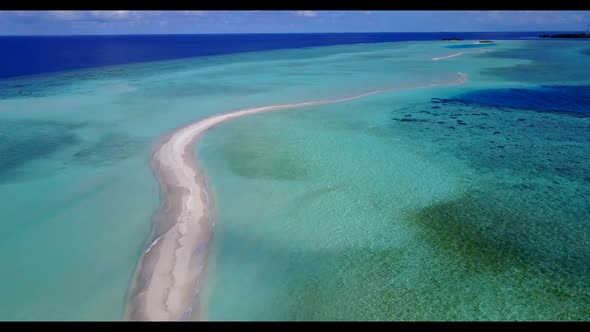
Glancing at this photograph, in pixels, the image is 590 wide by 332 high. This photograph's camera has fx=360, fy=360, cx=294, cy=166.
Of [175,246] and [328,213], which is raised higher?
[328,213]

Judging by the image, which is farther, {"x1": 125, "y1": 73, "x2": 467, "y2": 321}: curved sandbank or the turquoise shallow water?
the turquoise shallow water

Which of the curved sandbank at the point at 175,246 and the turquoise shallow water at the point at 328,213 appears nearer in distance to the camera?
the curved sandbank at the point at 175,246

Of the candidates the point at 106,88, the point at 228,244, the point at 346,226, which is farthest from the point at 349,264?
the point at 106,88

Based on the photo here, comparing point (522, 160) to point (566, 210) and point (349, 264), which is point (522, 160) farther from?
point (349, 264)
